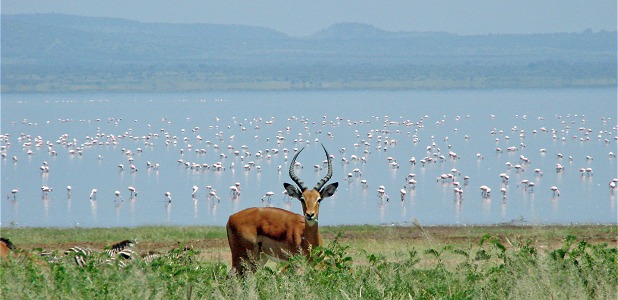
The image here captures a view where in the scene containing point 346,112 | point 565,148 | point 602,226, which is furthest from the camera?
point 346,112

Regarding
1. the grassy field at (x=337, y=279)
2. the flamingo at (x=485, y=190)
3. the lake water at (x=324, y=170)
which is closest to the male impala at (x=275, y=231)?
the grassy field at (x=337, y=279)

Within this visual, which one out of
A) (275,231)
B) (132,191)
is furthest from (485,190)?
(275,231)

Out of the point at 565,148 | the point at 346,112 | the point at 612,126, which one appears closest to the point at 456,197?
the point at 565,148

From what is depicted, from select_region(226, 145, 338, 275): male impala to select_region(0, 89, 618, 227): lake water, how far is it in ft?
7.73

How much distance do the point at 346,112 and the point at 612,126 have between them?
2806 cm

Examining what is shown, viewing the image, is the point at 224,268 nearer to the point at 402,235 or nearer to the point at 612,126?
the point at 402,235

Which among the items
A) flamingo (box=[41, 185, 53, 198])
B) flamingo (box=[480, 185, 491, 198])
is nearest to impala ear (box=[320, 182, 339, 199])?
flamingo (box=[480, 185, 491, 198])

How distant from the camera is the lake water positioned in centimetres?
2875

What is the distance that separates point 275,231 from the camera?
11656 mm

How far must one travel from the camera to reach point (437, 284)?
8172 mm

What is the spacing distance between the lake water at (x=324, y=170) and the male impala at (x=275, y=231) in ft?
7.73

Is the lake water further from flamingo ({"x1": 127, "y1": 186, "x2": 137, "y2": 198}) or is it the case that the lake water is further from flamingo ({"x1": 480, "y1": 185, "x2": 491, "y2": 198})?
flamingo ({"x1": 480, "y1": 185, "x2": 491, "y2": 198})

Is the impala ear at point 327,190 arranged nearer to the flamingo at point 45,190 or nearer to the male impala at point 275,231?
the male impala at point 275,231

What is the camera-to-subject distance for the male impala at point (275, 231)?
37.0 feet
